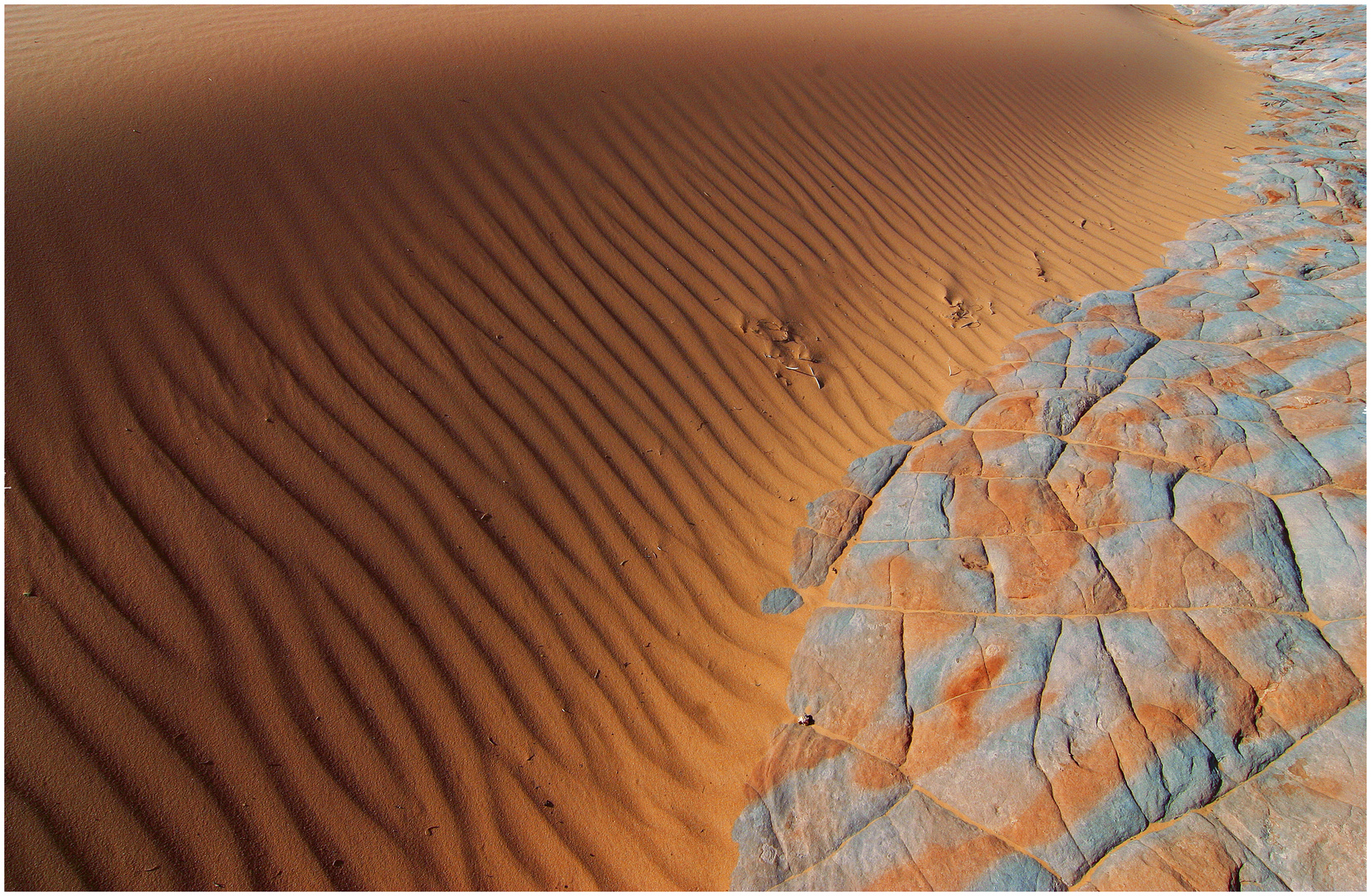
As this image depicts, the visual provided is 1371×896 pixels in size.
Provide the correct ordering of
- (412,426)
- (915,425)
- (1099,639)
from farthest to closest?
1. (915,425)
2. (412,426)
3. (1099,639)

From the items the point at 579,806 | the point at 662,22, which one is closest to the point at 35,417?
the point at 579,806

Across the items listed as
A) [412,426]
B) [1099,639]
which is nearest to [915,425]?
[1099,639]

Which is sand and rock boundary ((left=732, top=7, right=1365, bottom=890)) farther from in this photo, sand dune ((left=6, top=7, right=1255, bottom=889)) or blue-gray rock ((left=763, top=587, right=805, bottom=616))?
sand dune ((left=6, top=7, right=1255, bottom=889))

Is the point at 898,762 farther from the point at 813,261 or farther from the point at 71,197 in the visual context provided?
the point at 71,197

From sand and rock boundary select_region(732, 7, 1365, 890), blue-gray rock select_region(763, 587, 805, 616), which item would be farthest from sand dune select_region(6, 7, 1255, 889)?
sand and rock boundary select_region(732, 7, 1365, 890)

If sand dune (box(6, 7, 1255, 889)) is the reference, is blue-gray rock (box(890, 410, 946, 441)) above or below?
below

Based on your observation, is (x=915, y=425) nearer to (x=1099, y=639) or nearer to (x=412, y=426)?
(x=1099, y=639)

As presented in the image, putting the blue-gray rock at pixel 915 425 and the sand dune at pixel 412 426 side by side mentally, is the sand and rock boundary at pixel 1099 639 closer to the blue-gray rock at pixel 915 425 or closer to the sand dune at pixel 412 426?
the blue-gray rock at pixel 915 425
